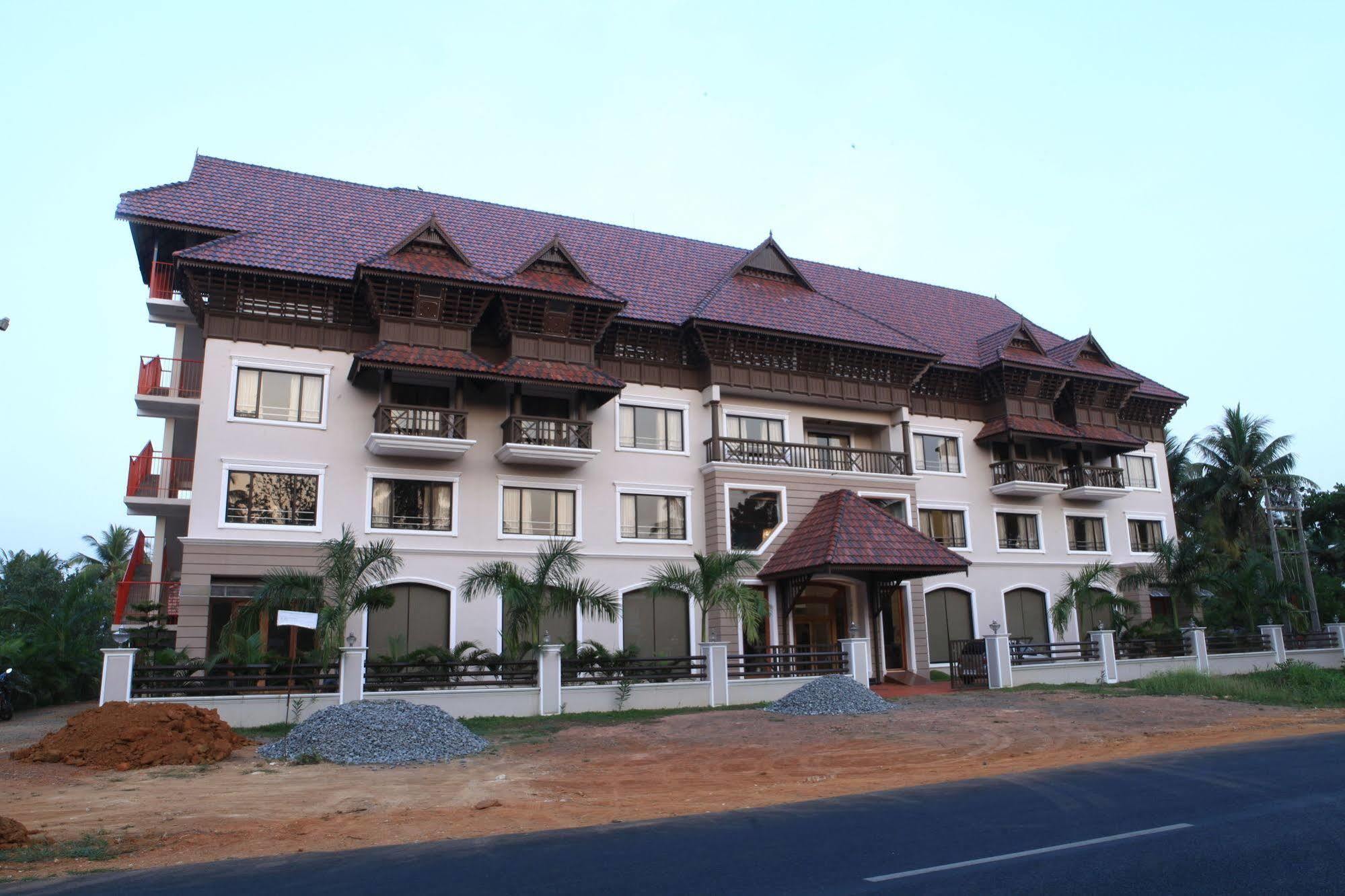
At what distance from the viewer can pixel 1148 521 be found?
36000 millimetres

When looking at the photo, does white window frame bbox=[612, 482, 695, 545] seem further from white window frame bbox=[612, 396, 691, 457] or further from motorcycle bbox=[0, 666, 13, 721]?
motorcycle bbox=[0, 666, 13, 721]

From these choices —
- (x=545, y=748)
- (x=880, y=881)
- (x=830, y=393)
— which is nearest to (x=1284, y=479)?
(x=830, y=393)

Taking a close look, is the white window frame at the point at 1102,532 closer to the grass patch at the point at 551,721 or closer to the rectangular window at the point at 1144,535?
the rectangular window at the point at 1144,535

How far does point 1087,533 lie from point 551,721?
23.6 metres

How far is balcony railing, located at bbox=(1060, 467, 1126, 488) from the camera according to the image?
3359 cm

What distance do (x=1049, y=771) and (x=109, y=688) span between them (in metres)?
16.2

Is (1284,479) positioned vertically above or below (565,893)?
above

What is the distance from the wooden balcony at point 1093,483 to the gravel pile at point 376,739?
25.1 meters

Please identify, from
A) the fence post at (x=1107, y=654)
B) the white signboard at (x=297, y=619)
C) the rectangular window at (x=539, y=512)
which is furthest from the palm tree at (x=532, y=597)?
the fence post at (x=1107, y=654)

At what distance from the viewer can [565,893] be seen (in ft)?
22.7

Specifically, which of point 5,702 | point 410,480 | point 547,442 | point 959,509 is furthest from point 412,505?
point 959,509

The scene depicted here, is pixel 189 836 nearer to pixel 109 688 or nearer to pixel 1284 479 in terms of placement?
pixel 109 688

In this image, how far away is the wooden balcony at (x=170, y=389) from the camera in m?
23.2

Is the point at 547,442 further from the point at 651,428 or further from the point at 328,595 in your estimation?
the point at 328,595
